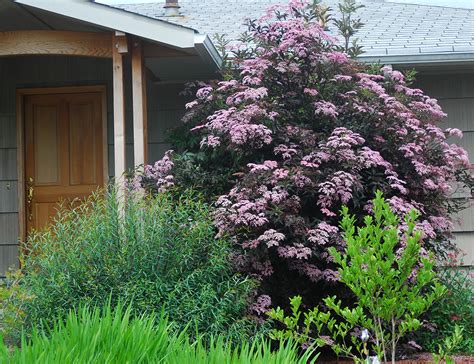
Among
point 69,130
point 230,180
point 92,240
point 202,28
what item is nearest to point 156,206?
point 92,240

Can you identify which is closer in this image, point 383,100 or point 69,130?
point 383,100

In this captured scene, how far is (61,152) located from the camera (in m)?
9.34

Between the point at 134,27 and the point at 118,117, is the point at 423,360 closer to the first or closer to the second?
the point at 118,117

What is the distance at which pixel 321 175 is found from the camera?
665cm

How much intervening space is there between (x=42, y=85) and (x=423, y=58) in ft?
14.5

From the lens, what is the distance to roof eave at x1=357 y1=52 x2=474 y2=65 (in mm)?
8367

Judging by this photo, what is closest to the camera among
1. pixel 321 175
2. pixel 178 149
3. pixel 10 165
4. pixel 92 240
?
pixel 92 240

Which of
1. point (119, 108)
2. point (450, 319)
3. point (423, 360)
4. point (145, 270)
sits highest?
point (119, 108)

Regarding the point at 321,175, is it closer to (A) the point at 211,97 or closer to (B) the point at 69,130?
(A) the point at 211,97

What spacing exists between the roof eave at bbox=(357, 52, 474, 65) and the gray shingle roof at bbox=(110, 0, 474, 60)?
0.01 m

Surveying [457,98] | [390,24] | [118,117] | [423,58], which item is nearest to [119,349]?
[118,117]

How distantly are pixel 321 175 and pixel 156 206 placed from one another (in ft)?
4.78

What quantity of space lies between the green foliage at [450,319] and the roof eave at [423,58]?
7.68 feet

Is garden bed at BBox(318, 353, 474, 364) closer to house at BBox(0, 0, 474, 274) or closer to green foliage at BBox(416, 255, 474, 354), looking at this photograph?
green foliage at BBox(416, 255, 474, 354)
